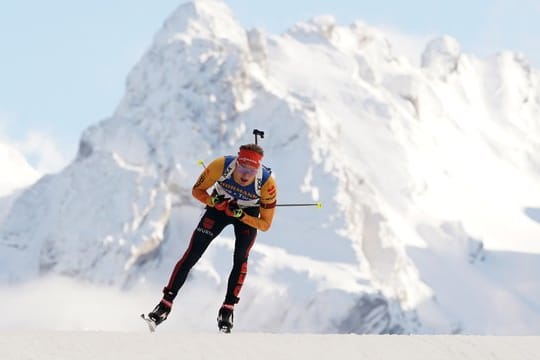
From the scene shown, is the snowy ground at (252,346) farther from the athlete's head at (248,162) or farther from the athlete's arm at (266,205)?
the athlete's head at (248,162)

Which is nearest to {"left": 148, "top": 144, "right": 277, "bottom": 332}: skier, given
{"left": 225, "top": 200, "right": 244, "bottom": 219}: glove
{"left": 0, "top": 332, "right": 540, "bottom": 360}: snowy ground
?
{"left": 225, "top": 200, "right": 244, "bottom": 219}: glove

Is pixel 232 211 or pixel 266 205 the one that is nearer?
pixel 232 211

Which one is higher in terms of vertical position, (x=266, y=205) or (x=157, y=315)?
(x=266, y=205)

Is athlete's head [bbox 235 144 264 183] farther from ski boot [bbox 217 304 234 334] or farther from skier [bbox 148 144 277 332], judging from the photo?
ski boot [bbox 217 304 234 334]

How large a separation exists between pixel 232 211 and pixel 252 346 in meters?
4.13

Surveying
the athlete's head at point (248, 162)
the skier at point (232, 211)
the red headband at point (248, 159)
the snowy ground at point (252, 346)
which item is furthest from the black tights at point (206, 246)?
the snowy ground at point (252, 346)

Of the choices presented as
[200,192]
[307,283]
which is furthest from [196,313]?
[200,192]

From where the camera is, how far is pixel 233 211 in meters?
14.0

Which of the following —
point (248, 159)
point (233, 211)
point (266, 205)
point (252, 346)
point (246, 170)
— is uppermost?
point (248, 159)

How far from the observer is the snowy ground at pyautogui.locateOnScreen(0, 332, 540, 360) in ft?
30.4

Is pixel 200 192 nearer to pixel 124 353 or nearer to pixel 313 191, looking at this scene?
pixel 124 353

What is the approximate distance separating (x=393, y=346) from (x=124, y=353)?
9.90 feet

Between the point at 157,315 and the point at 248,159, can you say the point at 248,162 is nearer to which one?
the point at 248,159

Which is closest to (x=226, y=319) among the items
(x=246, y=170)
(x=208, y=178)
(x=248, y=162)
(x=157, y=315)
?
(x=157, y=315)
